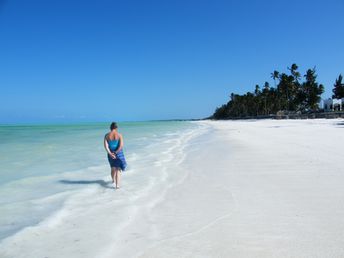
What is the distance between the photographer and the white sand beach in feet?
12.0

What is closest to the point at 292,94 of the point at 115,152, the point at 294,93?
the point at 294,93

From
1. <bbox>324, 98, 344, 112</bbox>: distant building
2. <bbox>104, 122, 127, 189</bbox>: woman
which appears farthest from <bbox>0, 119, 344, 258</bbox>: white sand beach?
<bbox>324, 98, 344, 112</bbox>: distant building

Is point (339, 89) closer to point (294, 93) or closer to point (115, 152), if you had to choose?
point (294, 93)

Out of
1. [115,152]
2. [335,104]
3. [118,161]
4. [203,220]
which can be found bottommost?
[203,220]

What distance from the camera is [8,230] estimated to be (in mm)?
4621

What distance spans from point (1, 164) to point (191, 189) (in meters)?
8.70

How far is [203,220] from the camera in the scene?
4602 millimetres

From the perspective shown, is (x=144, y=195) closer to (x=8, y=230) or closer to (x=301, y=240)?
(x=8, y=230)

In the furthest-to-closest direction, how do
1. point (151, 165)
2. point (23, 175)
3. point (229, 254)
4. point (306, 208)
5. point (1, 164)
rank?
point (1, 164) → point (151, 165) → point (23, 175) → point (306, 208) → point (229, 254)

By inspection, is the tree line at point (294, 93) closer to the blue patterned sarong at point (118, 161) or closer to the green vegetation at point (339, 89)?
the green vegetation at point (339, 89)

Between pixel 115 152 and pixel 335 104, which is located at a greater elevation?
pixel 335 104

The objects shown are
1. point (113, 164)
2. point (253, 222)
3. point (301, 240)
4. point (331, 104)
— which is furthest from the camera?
point (331, 104)

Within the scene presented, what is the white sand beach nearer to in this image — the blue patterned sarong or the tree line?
the blue patterned sarong

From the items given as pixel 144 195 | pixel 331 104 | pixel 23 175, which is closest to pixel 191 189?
pixel 144 195
